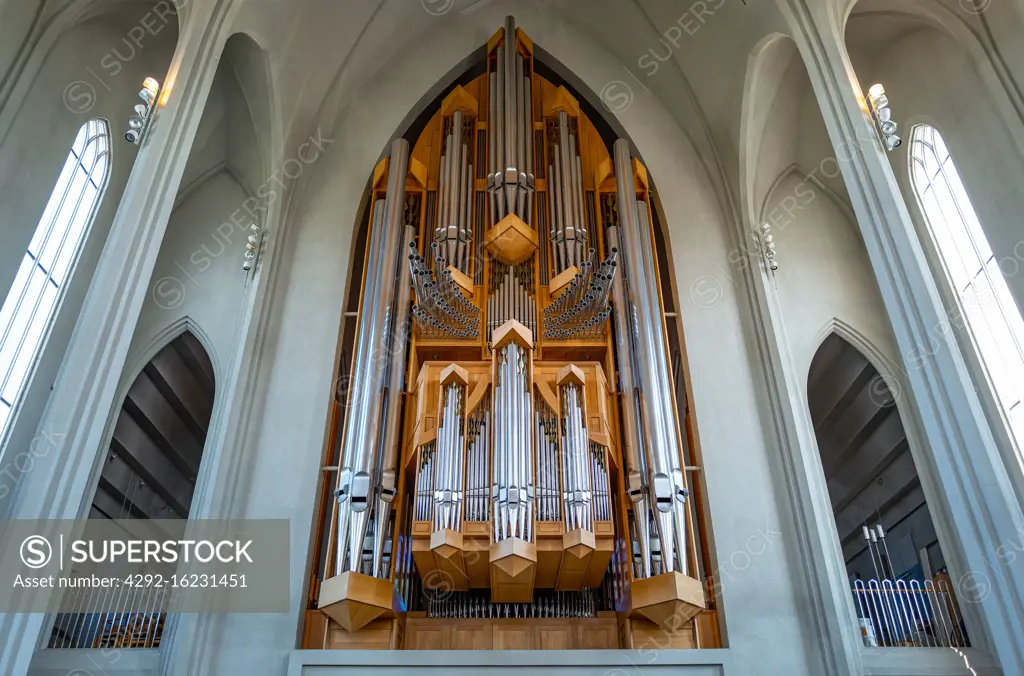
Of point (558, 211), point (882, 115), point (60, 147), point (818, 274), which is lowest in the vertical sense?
point (882, 115)

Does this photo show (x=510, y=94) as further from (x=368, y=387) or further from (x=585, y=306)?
(x=368, y=387)

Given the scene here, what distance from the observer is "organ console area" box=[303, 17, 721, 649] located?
7684mm

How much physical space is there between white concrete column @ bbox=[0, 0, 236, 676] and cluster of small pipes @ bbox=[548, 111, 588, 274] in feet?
15.2

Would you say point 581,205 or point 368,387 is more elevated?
point 581,205

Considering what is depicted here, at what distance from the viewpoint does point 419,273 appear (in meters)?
9.41

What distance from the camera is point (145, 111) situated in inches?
274

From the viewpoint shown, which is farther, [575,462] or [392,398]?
[392,398]

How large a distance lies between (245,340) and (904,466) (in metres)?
10.9

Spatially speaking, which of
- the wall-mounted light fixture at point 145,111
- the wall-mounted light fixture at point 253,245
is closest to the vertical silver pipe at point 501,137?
the wall-mounted light fixture at point 253,245

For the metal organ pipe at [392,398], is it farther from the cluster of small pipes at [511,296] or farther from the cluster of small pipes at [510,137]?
the cluster of small pipes at [510,137]

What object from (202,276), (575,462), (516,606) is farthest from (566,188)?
(516,606)

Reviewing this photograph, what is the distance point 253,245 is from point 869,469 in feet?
36.3

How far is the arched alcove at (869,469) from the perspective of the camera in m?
12.5

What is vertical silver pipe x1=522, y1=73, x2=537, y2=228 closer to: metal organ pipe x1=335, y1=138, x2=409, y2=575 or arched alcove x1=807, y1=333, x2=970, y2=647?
metal organ pipe x1=335, y1=138, x2=409, y2=575
